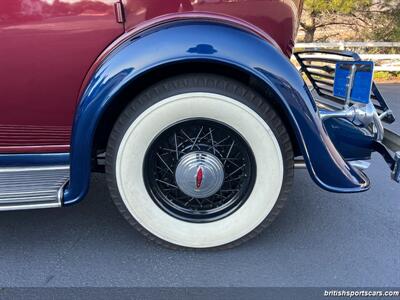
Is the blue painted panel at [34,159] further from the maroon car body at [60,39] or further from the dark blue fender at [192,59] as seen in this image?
the dark blue fender at [192,59]

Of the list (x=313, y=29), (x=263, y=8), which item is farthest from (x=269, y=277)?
(x=313, y=29)

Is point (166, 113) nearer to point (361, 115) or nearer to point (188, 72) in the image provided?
point (188, 72)

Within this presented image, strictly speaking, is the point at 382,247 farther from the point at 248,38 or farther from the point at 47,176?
the point at 47,176

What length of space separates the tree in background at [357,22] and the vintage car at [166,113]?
901 centimetres

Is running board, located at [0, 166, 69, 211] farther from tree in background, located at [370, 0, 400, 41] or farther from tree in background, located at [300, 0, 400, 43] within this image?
tree in background, located at [370, 0, 400, 41]

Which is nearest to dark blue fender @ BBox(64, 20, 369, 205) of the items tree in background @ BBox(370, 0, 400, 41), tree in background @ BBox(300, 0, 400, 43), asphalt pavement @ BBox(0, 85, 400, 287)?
asphalt pavement @ BBox(0, 85, 400, 287)

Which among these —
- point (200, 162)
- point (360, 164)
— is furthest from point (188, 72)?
point (360, 164)

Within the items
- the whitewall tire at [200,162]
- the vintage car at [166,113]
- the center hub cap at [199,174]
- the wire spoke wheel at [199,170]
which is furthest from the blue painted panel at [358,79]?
the center hub cap at [199,174]

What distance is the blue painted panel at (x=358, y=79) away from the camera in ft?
8.25

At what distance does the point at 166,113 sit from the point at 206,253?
0.82m

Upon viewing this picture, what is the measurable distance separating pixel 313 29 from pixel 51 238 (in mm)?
10546

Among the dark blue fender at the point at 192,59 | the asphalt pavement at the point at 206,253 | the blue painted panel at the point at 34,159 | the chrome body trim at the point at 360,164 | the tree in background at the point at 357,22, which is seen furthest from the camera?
the tree in background at the point at 357,22

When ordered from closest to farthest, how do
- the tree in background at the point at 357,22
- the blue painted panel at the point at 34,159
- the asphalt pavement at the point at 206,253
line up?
the asphalt pavement at the point at 206,253 < the blue painted panel at the point at 34,159 < the tree in background at the point at 357,22

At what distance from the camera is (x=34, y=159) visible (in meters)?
2.52
